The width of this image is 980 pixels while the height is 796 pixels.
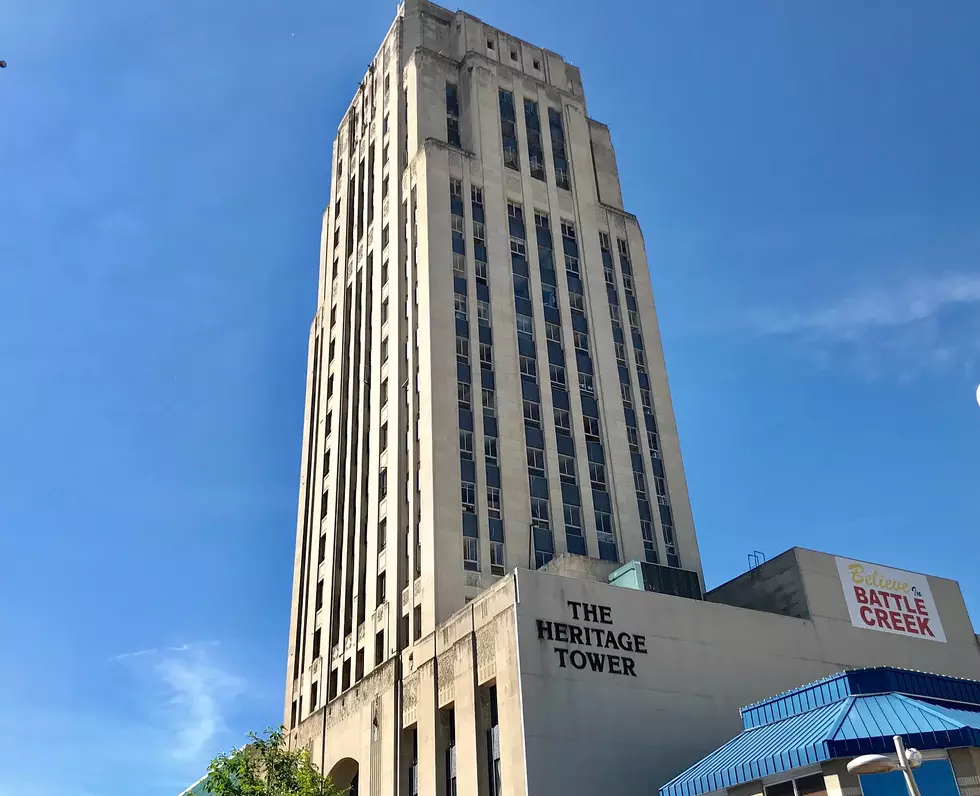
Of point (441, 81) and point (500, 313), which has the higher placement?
point (441, 81)

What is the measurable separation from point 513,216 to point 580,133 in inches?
555

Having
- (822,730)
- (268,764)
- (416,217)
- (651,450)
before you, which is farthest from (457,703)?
(416,217)

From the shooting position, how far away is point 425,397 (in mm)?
59531

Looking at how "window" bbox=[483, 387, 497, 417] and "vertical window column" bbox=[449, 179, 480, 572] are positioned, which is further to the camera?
"window" bbox=[483, 387, 497, 417]

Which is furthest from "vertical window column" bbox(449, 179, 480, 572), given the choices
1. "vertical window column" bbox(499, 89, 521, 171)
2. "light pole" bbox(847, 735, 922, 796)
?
"light pole" bbox(847, 735, 922, 796)

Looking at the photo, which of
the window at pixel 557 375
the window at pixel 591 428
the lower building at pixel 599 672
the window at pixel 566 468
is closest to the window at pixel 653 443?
the window at pixel 591 428

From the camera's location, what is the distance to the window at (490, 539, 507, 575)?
54312 millimetres

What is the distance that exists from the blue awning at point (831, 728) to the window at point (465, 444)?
2492cm

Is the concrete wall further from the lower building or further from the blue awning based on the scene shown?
the blue awning

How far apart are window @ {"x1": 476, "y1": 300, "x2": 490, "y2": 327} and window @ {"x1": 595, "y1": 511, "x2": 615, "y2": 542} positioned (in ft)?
49.9

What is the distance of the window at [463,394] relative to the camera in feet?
197

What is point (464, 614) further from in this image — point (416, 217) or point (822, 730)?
point (416, 217)

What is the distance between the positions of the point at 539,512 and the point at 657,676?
16029mm

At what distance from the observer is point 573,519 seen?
59062mm
